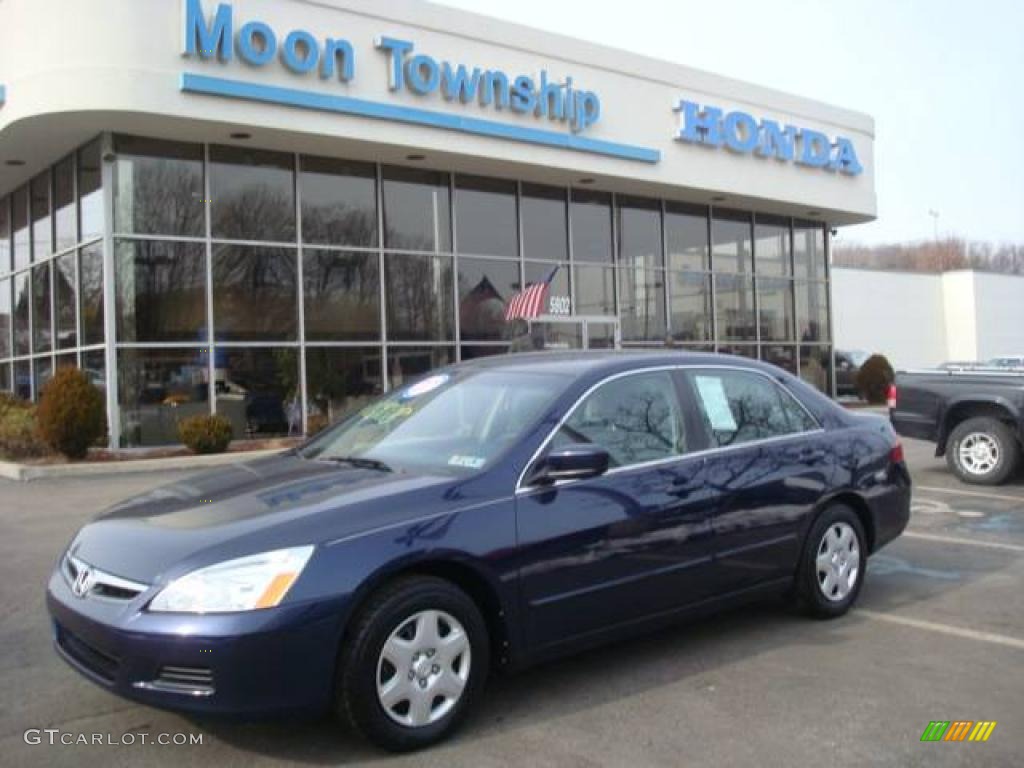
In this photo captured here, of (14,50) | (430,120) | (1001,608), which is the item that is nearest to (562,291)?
(430,120)

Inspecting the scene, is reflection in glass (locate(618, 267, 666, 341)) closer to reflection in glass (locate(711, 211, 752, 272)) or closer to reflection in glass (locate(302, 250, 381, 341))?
reflection in glass (locate(711, 211, 752, 272))

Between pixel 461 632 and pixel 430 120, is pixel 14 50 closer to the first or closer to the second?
pixel 430 120

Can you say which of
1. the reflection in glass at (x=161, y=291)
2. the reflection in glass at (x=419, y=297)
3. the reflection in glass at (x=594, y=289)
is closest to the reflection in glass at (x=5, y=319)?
the reflection in glass at (x=161, y=291)

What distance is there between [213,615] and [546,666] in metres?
1.94

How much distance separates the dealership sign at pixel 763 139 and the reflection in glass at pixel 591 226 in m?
2.13

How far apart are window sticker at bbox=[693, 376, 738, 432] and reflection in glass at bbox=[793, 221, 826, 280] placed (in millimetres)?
20673

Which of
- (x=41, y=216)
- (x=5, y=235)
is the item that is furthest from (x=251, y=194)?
(x=5, y=235)

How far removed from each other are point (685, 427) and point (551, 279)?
578 inches

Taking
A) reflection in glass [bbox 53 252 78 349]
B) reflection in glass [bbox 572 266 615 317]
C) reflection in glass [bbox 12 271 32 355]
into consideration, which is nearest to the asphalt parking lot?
reflection in glass [bbox 53 252 78 349]

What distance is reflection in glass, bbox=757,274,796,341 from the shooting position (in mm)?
23750

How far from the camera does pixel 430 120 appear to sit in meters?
16.1

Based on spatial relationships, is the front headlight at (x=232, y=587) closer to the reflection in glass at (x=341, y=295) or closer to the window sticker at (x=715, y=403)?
the window sticker at (x=715, y=403)

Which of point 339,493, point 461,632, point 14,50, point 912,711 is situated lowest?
point 912,711

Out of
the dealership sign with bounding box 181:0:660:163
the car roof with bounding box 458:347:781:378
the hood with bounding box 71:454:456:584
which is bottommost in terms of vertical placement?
the hood with bounding box 71:454:456:584
